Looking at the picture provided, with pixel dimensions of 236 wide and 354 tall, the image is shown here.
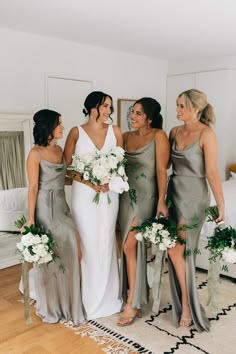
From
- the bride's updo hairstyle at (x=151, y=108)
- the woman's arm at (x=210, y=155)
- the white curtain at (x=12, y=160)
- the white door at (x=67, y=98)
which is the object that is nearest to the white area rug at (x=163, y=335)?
the woman's arm at (x=210, y=155)

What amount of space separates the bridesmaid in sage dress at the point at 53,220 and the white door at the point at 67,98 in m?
1.83

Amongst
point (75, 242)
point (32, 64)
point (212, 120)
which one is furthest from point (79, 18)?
point (75, 242)

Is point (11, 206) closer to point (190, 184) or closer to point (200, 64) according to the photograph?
point (190, 184)

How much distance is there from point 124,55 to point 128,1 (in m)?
2.39

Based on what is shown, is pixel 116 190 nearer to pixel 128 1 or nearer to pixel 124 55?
pixel 128 1

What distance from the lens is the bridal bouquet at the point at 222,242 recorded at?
8.58ft

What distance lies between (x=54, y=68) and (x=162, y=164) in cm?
242

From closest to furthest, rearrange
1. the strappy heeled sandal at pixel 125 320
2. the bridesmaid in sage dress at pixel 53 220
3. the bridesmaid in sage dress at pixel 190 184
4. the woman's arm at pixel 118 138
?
1. the bridesmaid in sage dress at pixel 190 184
2. the bridesmaid in sage dress at pixel 53 220
3. the strappy heeled sandal at pixel 125 320
4. the woman's arm at pixel 118 138

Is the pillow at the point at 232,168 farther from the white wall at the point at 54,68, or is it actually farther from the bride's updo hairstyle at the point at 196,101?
the bride's updo hairstyle at the point at 196,101

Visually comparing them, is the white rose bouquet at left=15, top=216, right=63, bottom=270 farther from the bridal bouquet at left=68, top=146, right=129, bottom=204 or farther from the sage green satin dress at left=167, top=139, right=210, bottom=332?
the sage green satin dress at left=167, top=139, right=210, bottom=332

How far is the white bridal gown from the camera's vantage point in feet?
9.72

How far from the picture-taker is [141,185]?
2.93m

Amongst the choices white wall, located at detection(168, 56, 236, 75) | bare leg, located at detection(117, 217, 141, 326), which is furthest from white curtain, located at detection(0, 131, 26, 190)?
white wall, located at detection(168, 56, 236, 75)

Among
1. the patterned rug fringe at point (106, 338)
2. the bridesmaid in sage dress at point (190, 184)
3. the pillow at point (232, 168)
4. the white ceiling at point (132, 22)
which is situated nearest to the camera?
the patterned rug fringe at point (106, 338)
